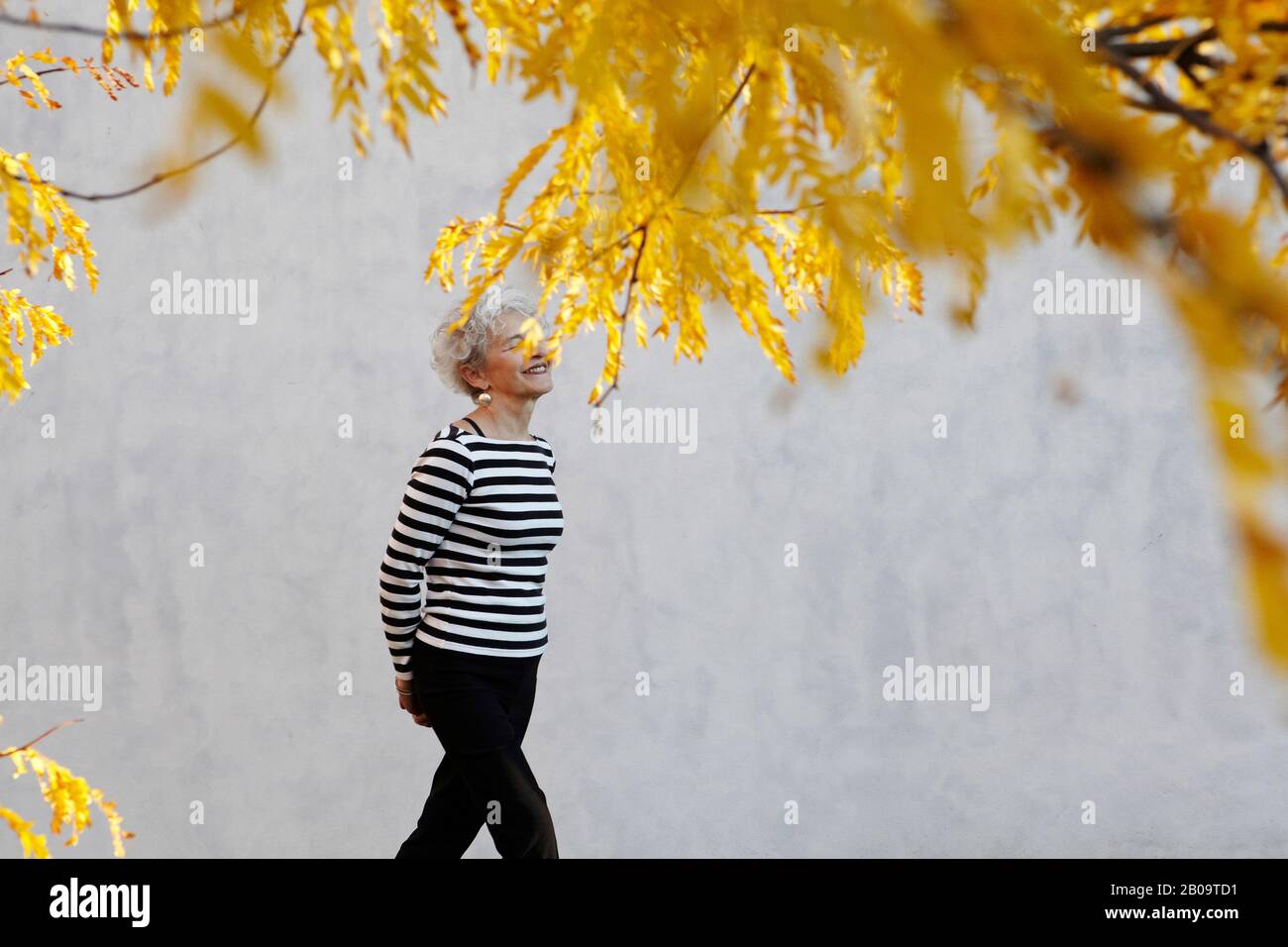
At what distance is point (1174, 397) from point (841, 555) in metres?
0.90

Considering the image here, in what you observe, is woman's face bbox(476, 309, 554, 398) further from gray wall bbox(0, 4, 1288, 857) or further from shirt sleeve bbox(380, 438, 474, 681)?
gray wall bbox(0, 4, 1288, 857)

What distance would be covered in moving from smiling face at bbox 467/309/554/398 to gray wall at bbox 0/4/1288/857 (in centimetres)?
113

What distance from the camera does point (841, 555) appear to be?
9.89ft

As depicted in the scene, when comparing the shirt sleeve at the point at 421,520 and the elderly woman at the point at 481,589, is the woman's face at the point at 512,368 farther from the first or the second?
the shirt sleeve at the point at 421,520

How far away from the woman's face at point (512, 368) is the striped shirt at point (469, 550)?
3.2 inches

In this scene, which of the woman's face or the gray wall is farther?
the gray wall

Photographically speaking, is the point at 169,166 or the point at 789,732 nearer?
the point at 169,166

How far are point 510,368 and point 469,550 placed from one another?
269 mm

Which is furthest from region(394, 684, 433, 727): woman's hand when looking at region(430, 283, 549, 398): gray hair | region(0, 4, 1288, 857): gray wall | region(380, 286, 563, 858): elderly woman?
region(0, 4, 1288, 857): gray wall

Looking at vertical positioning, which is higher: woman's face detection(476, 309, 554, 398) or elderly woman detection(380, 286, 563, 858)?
woman's face detection(476, 309, 554, 398)

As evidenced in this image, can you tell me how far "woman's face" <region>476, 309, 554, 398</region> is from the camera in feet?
5.90

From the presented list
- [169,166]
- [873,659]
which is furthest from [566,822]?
[169,166]
